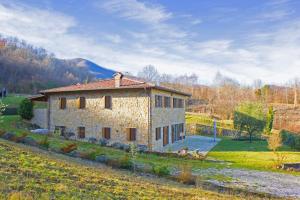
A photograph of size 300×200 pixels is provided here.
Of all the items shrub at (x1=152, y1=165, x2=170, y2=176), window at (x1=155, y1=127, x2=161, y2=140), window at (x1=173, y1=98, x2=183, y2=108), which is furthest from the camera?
window at (x1=173, y1=98, x2=183, y2=108)

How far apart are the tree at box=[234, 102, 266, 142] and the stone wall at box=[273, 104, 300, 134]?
832 centimetres

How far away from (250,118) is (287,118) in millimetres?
19134

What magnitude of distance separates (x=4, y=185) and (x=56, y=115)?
23.4 meters

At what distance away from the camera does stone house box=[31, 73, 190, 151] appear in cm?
2577

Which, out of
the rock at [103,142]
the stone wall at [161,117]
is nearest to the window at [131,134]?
the stone wall at [161,117]

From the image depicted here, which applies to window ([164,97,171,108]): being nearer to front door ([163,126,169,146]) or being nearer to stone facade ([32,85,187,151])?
stone facade ([32,85,187,151])

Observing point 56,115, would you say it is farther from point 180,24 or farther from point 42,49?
point 42,49

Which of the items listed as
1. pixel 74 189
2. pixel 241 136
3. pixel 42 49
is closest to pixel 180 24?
pixel 74 189

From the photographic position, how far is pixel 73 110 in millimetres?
29484

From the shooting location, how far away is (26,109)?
105 feet

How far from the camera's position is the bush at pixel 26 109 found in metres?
32.1

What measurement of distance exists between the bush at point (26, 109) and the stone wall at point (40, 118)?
406 millimetres

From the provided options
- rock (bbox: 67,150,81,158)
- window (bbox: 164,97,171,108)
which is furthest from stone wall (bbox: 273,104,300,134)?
rock (bbox: 67,150,81,158)

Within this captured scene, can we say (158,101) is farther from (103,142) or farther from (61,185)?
(61,185)
